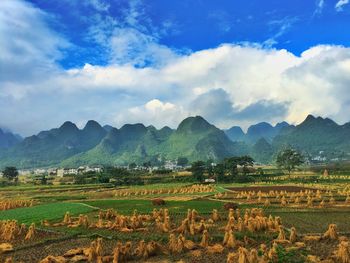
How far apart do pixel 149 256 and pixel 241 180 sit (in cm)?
5742

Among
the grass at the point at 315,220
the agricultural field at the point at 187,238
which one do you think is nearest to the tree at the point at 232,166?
the agricultural field at the point at 187,238

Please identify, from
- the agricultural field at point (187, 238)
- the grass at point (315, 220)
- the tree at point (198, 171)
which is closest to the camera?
the agricultural field at point (187, 238)

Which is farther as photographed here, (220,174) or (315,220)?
(220,174)

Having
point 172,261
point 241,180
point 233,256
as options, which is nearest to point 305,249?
point 233,256

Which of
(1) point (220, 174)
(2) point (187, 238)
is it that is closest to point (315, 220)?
(2) point (187, 238)

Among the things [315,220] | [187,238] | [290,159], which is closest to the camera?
[187,238]

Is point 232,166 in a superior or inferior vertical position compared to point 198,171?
superior

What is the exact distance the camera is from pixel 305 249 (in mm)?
15492

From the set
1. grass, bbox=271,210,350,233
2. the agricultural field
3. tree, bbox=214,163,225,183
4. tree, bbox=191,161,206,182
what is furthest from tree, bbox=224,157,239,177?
grass, bbox=271,210,350,233

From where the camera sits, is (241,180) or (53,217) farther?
(241,180)

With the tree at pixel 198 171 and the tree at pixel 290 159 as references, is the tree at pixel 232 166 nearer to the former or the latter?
the tree at pixel 198 171

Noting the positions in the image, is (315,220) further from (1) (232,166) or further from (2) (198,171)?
(1) (232,166)

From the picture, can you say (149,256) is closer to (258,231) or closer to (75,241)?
(75,241)

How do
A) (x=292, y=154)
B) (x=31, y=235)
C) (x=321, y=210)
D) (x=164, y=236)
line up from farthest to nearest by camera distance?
(x=292, y=154) < (x=321, y=210) < (x=31, y=235) < (x=164, y=236)
